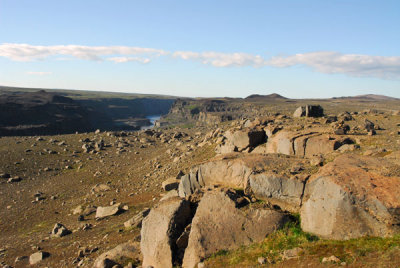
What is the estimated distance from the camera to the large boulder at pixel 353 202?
8.98 m

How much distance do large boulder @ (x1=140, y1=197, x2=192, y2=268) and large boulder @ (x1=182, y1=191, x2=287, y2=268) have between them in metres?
0.69

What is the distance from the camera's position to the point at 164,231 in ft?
37.0

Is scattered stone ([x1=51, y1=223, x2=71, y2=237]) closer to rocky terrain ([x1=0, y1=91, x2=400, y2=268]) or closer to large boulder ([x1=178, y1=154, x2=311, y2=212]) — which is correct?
rocky terrain ([x1=0, y1=91, x2=400, y2=268])

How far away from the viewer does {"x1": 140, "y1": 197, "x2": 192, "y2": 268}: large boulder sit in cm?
1098

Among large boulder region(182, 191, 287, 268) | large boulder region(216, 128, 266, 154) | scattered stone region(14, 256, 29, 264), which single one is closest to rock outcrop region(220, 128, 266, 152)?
large boulder region(216, 128, 266, 154)

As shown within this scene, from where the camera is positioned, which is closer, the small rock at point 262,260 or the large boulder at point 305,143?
the small rock at point 262,260

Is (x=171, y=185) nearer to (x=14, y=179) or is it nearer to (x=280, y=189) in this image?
(x=280, y=189)

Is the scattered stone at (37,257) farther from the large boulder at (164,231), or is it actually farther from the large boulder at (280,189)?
the large boulder at (280,189)

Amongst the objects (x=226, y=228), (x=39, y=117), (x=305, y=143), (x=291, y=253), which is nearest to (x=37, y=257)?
(x=226, y=228)

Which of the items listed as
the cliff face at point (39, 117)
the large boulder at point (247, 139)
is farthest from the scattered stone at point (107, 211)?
the cliff face at point (39, 117)

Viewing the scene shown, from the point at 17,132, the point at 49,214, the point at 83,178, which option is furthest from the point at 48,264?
the point at 17,132

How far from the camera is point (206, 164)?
14477 millimetres

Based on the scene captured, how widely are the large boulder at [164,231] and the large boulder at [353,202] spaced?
445 cm

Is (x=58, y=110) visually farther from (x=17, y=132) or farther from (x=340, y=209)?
(x=340, y=209)
